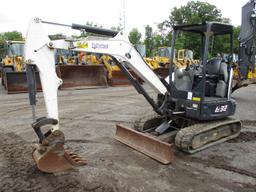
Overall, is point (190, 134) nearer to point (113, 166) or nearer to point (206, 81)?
point (206, 81)

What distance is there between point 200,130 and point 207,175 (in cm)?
101

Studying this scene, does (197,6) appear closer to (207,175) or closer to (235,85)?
(235,85)

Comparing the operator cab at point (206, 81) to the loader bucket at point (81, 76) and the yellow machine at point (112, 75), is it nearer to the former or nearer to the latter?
the loader bucket at point (81, 76)

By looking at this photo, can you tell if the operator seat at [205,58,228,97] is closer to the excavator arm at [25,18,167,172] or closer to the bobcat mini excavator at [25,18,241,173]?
the bobcat mini excavator at [25,18,241,173]

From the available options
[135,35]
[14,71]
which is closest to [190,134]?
[14,71]

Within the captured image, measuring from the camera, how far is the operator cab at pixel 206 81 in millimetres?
5289

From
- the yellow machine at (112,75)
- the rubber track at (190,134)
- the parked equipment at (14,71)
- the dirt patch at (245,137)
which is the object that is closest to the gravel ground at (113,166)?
the dirt patch at (245,137)

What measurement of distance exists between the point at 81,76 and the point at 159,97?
8905mm

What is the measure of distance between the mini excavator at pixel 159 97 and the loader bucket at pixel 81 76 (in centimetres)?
836

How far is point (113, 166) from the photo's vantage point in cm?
459

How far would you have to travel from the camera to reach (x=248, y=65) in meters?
10.4

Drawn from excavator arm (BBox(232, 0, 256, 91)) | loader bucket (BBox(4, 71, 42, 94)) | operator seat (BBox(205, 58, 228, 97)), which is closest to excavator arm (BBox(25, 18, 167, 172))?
operator seat (BBox(205, 58, 228, 97))

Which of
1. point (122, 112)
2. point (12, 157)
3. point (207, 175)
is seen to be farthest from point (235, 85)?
point (12, 157)

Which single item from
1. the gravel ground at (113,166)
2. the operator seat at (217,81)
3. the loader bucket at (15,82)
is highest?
the operator seat at (217,81)
